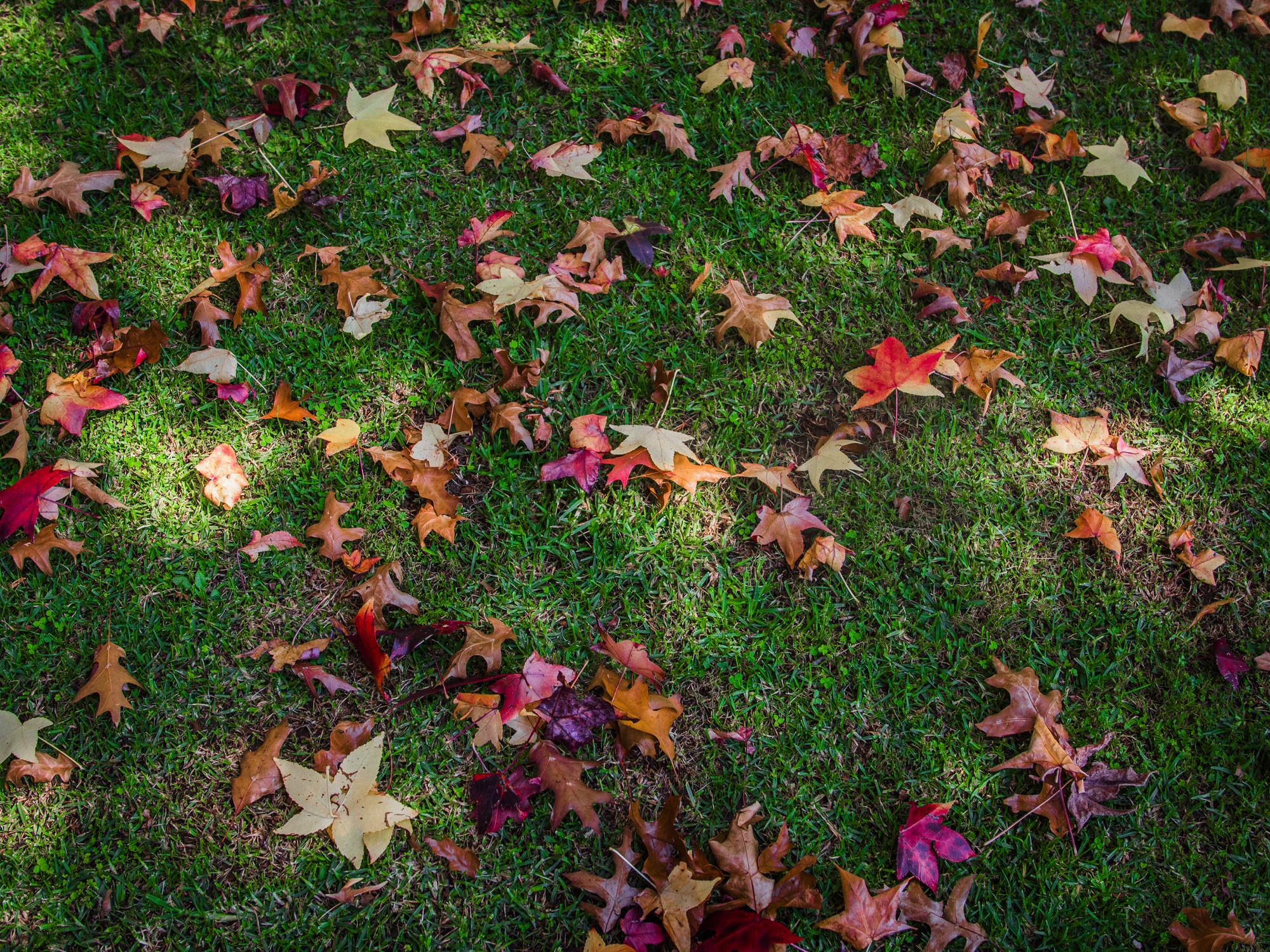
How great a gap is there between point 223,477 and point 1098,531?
8.88 feet

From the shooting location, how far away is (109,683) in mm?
2201

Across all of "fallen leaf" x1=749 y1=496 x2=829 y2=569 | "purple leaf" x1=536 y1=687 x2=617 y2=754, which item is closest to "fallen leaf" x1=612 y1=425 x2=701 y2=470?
"fallen leaf" x1=749 y1=496 x2=829 y2=569

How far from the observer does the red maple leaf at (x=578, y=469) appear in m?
2.47

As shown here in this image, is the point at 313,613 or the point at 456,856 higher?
the point at 313,613

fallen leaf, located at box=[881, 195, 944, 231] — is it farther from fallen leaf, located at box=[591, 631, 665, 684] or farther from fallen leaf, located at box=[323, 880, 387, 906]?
fallen leaf, located at box=[323, 880, 387, 906]

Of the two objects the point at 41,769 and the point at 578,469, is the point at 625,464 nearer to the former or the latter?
the point at 578,469

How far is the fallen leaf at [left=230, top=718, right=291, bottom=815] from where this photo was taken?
6.89 feet

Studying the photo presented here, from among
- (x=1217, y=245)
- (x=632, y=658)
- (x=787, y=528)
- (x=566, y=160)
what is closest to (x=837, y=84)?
(x=566, y=160)

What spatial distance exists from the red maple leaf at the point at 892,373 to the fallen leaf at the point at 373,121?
1.86 metres

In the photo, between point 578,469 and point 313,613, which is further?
point 578,469

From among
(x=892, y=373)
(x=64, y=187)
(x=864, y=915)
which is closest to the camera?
(x=864, y=915)

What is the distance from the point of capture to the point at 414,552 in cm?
243

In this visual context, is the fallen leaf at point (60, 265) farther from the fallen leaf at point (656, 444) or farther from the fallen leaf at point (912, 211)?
the fallen leaf at point (912, 211)

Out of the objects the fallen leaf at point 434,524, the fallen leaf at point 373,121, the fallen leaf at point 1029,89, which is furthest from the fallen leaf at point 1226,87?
the fallen leaf at point 434,524
